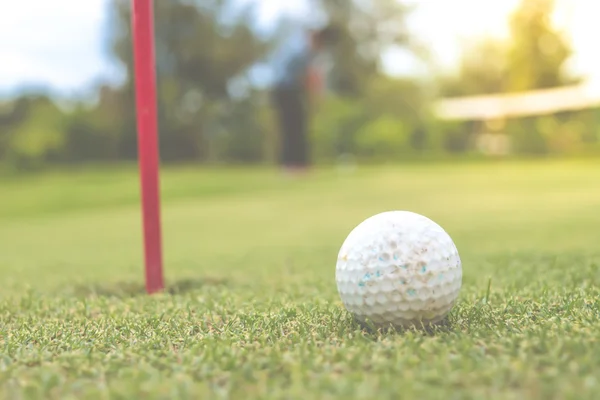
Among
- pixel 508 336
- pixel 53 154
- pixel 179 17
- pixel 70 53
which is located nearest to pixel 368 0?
pixel 179 17

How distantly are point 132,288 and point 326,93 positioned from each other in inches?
891

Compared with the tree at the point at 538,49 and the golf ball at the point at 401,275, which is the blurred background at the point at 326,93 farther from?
the golf ball at the point at 401,275

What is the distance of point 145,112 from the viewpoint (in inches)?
89.9

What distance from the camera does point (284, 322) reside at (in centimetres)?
176

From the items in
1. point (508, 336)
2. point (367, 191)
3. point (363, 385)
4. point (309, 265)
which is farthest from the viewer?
point (367, 191)

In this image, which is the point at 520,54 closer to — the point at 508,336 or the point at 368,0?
the point at 368,0

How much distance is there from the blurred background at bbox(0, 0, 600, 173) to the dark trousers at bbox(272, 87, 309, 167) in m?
5.10

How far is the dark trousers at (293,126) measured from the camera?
13219 mm

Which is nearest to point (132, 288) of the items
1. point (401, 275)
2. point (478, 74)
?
point (401, 275)

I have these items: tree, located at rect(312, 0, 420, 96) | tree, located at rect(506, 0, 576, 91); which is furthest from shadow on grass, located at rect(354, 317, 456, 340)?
tree, located at rect(506, 0, 576, 91)

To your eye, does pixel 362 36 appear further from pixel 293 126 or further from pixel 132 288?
pixel 132 288

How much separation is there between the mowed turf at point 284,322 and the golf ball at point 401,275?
6cm

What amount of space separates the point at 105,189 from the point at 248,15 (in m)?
14.0

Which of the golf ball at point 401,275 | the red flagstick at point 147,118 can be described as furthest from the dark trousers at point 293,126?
the golf ball at point 401,275
